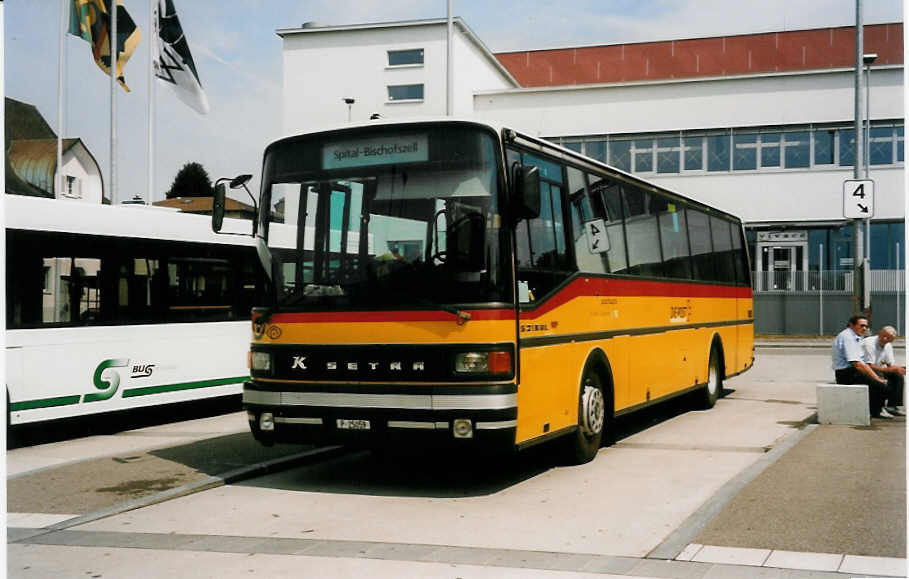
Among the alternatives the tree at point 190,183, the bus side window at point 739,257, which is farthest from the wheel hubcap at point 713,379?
the tree at point 190,183

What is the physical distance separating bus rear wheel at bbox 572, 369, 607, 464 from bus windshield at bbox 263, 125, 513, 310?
2125 millimetres

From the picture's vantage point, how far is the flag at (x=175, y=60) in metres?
24.3

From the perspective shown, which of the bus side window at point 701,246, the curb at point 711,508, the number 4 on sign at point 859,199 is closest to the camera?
the curb at point 711,508

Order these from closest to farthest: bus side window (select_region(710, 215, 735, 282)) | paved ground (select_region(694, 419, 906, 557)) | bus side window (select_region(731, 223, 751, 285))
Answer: paved ground (select_region(694, 419, 906, 557)) < bus side window (select_region(710, 215, 735, 282)) < bus side window (select_region(731, 223, 751, 285))

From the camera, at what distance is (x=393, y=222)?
8.59 metres

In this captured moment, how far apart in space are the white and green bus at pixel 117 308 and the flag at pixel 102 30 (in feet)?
30.1

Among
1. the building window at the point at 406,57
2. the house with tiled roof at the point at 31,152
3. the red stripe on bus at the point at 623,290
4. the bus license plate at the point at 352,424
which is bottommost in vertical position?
the bus license plate at the point at 352,424

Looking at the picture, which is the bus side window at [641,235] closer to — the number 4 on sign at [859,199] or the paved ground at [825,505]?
the paved ground at [825,505]

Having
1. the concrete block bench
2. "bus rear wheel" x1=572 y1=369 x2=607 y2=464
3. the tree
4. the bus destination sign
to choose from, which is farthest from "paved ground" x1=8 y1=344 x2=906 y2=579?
the tree

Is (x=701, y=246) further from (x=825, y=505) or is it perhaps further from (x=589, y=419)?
(x=825, y=505)

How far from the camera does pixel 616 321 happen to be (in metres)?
11.2

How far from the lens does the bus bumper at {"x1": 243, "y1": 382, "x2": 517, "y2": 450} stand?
823 cm

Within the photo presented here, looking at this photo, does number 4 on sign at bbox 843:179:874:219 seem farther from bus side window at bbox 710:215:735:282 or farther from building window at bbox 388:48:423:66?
building window at bbox 388:48:423:66

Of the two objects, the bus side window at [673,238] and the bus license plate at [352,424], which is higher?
the bus side window at [673,238]
